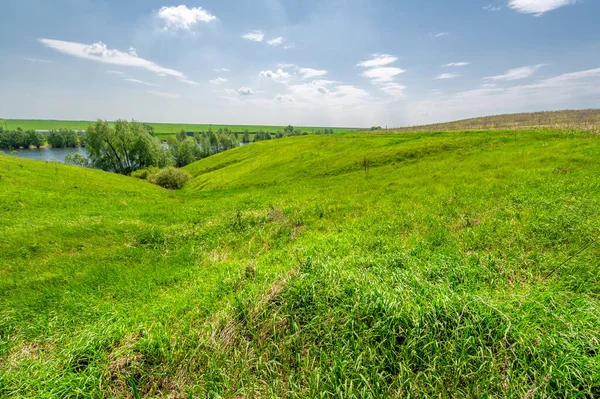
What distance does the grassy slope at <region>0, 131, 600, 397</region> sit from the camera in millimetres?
4051

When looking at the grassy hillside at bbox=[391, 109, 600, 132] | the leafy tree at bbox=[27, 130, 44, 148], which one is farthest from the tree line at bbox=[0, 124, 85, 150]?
the grassy hillside at bbox=[391, 109, 600, 132]

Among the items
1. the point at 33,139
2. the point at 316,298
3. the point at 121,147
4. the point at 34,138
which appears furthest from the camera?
the point at 34,138

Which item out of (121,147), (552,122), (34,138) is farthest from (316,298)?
(34,138)

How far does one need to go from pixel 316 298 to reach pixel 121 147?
240 ft

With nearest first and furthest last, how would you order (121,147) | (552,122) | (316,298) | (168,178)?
(316,298), (552,122), (168,178), (121,147)

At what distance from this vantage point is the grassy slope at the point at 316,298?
405 cm

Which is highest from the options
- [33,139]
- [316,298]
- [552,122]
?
[33,139]

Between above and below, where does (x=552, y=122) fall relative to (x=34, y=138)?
below

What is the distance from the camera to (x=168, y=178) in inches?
1869

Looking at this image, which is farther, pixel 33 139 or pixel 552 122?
pixel 33 139

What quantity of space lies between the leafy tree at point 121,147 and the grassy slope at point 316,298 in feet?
173

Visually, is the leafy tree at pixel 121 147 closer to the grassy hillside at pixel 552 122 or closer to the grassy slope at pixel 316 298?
the grassy slope at pixel 316 298

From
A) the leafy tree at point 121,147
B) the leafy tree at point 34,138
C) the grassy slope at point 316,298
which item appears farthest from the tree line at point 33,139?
the grassy slope at point 316,298

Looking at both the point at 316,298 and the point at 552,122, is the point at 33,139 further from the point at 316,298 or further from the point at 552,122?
the point at 552,122
